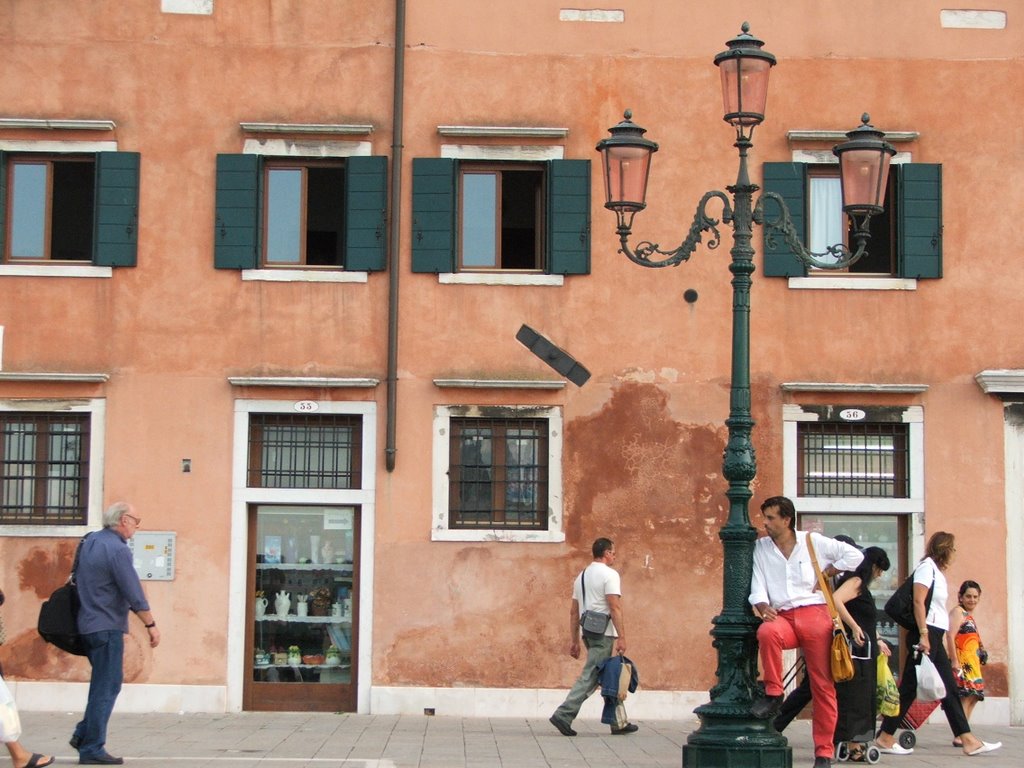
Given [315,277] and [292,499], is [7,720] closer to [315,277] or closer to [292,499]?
[292,499]

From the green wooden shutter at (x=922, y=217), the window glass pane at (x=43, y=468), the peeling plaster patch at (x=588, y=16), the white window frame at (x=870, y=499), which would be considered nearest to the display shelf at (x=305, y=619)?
the window glass pane at (x=43, y=468)

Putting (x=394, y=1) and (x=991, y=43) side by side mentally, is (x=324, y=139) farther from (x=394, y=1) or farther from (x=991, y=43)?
(x=991, y=43)

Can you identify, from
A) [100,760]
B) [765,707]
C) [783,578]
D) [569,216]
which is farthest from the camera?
[569,216]

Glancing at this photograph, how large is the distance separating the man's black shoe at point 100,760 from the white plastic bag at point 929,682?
634cm

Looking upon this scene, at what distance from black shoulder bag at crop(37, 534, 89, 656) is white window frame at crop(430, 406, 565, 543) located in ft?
16.8

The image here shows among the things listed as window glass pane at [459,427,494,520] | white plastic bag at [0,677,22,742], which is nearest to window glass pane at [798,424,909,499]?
window glass pane at [459,427,494,520]

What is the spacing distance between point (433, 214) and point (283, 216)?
1.57 meters

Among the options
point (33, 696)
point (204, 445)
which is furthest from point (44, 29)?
point (33, 696)

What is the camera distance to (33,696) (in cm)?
1669

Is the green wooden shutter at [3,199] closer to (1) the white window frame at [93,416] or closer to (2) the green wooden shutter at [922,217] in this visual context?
(1) the white window frame at [93,416]

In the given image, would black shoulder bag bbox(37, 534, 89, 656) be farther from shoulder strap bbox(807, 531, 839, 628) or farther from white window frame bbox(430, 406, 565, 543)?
shoulder strap bbox(807, 531, 839, 628)

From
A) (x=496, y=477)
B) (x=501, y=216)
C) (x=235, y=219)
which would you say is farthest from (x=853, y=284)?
(x=235, y=219)

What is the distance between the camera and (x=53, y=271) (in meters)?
17.1

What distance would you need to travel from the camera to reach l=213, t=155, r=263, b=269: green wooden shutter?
56.3 ft
